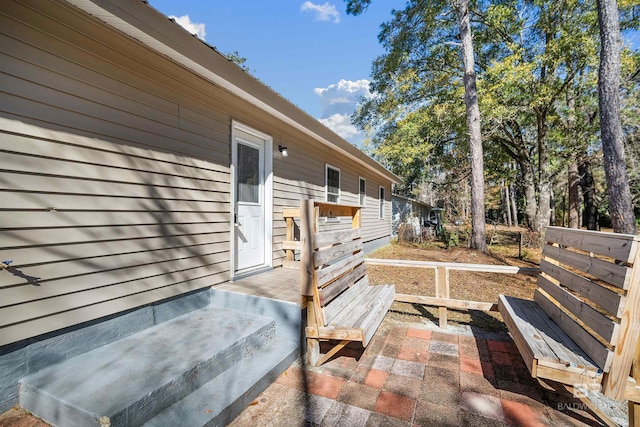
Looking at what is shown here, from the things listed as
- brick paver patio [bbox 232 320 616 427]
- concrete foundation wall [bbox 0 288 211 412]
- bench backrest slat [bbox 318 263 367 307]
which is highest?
bench backrest slat [bbox 318 263 367 307]

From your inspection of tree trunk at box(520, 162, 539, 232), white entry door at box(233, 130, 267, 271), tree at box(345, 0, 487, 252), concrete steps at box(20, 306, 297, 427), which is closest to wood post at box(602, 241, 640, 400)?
concrete steps at box(20, 306, 297, 427)

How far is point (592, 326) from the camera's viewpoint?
73.8 inches

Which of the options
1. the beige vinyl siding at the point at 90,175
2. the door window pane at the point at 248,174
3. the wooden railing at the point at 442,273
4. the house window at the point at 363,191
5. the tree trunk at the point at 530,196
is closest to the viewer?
the beige vinyl siding at the point at 90,175

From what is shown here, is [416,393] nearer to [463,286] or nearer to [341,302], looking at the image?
[341,302]

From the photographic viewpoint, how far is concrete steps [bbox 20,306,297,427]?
5.32 feet

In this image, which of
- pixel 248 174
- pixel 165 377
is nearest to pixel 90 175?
pixel 165 377

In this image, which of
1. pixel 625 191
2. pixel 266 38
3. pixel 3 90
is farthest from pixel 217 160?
pixel 266 38

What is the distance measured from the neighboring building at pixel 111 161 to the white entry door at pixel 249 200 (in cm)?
4

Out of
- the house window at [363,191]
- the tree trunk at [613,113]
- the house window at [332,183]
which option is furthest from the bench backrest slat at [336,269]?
the house window at [363,191]

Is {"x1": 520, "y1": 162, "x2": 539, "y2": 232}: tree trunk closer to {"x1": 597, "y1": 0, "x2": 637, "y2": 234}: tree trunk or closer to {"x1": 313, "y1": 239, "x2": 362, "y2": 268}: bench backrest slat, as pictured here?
{"x1": 597, "y1": 0, "x2": 637, "y2": 234}: tree trunk

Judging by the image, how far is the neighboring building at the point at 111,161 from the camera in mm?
1905

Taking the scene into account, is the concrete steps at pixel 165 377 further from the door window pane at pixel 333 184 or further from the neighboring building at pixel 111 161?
the door window pane at pixel 333 184

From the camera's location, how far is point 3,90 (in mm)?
1824

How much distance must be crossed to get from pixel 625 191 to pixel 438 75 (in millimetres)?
8916
